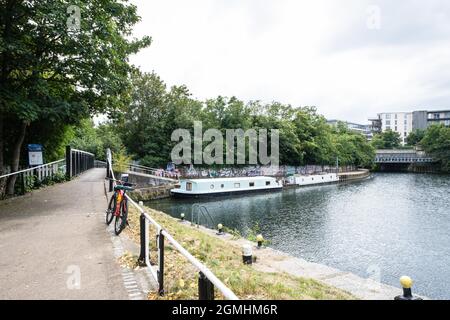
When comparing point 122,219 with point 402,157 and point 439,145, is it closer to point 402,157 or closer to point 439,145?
point 439,145

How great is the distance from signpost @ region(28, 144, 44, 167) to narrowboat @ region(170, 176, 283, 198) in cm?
1565

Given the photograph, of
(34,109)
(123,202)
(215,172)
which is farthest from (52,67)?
(215,172)

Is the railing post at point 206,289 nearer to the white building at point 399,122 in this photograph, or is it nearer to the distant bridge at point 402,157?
the distant bridge at point 402,157

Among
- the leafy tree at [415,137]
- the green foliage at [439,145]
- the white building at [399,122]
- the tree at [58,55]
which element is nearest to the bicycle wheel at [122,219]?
the tree at [58,55]

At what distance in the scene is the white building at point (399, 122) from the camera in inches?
4698

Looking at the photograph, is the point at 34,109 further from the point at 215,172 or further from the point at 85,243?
the point at 215,172

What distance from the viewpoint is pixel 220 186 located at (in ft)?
107

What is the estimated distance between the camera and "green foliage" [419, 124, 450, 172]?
71062 millimetres

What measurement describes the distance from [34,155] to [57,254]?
1166cm

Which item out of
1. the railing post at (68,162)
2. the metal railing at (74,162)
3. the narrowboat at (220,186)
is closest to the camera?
the railing post at (68,162)

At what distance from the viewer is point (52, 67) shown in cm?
1197

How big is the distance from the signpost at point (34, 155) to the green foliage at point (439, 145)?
256ft

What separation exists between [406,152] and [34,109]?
86.5 meters

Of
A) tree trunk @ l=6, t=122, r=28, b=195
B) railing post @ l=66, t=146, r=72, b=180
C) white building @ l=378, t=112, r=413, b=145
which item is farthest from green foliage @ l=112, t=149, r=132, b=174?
white building @ l=378, t=112, r=413, b=145
